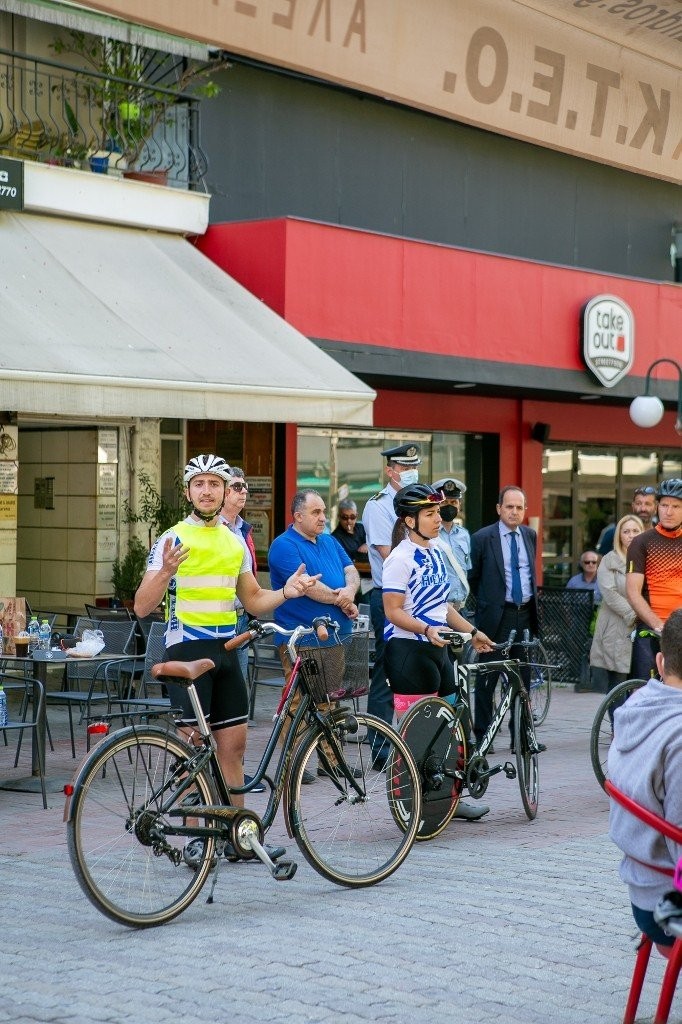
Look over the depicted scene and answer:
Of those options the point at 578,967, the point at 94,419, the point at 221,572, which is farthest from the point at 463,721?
the point at 94,419

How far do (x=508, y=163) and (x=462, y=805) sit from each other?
14178mm

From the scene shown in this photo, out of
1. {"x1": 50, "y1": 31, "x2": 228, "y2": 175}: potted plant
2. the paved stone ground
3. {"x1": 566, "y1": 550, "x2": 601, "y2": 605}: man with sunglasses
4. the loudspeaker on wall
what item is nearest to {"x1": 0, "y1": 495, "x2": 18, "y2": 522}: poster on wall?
{"x1": 50, "y1": 31, "x2": 228, "y2": 175}: potted plant

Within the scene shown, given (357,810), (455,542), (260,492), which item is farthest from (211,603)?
(260,492)

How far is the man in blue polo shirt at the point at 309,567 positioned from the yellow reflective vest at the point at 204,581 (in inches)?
79.7

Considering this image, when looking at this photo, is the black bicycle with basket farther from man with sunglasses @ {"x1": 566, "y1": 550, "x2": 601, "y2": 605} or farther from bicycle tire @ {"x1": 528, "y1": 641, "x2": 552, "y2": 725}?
man with sunglasses @ {"x1": 566, "y1": 550, "x2": 601, "y2": 605}

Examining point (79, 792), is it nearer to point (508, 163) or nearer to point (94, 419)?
point (94, 419)

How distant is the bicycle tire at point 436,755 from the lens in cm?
738

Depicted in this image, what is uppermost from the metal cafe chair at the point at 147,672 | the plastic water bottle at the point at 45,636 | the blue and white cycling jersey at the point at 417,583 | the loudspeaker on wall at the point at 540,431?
the loudspeaker on wall at the point at 540,431

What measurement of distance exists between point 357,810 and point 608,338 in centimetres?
1264

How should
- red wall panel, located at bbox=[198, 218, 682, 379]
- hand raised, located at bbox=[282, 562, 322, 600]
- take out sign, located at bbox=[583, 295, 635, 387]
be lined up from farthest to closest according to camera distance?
take out sign, located at bbox=[583, 295, 635, 387]
red wall panel, located at bbox=[198, 218, 682, 379]
hand raised, located at bbox=[282, 562, 322, 600]

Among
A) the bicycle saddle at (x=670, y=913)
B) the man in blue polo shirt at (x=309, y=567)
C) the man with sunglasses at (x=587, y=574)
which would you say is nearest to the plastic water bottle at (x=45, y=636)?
the man in blue polo shirt at (x=309, y=567)

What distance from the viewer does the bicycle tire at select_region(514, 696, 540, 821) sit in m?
8.09

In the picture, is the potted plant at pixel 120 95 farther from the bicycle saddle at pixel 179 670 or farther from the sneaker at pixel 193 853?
the sneaker at pixel 193 853

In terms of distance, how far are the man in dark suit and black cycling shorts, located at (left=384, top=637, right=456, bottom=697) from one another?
250 cm
